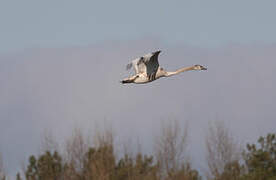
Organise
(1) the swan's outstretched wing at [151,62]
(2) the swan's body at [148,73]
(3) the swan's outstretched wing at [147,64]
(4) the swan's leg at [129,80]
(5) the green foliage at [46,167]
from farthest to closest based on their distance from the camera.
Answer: (5) the green foliage at [46,167] → (4) the swan's leg at [129,80] → (2) the swan's body at [148,73] → (3) the swan's outstretched wing at [147,64] → (1) the swan's outstretched wing at [151,62]

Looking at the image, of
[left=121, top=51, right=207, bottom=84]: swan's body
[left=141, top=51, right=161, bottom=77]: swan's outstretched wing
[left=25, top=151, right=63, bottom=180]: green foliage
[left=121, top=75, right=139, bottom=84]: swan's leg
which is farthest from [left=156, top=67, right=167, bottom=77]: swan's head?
[left=25, top=151, right=63, bottom=180]: green foliage

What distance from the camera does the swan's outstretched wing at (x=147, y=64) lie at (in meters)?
24.2

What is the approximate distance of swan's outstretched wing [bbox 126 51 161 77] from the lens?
79.3 ft

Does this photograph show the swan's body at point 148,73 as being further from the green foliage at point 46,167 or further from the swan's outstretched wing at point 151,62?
the green foliage at point 46,167

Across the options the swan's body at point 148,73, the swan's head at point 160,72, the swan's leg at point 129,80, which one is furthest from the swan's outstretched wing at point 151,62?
the swan's leg at point 129,80

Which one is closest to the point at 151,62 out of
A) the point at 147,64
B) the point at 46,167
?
the point at 147,64

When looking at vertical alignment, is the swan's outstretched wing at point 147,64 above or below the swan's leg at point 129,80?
above

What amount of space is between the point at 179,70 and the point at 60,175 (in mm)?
17140

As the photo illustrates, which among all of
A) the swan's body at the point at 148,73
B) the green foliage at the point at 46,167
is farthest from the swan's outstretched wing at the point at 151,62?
the green foliage at the point at 46,167

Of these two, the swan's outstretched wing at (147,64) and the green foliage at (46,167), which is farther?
the green foliage at (46,167)

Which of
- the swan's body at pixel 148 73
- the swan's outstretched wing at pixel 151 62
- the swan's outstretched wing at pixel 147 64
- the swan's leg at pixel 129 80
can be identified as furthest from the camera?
the swan's leg at pixel 129 80

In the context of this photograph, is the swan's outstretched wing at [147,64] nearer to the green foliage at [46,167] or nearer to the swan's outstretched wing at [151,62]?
the swan's outstretched wing at [151,62]

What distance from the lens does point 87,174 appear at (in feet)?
143

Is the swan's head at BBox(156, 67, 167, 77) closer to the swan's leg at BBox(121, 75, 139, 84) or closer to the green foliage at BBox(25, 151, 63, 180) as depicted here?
the swan's leg at BBox(121, 75, 139, 84)
